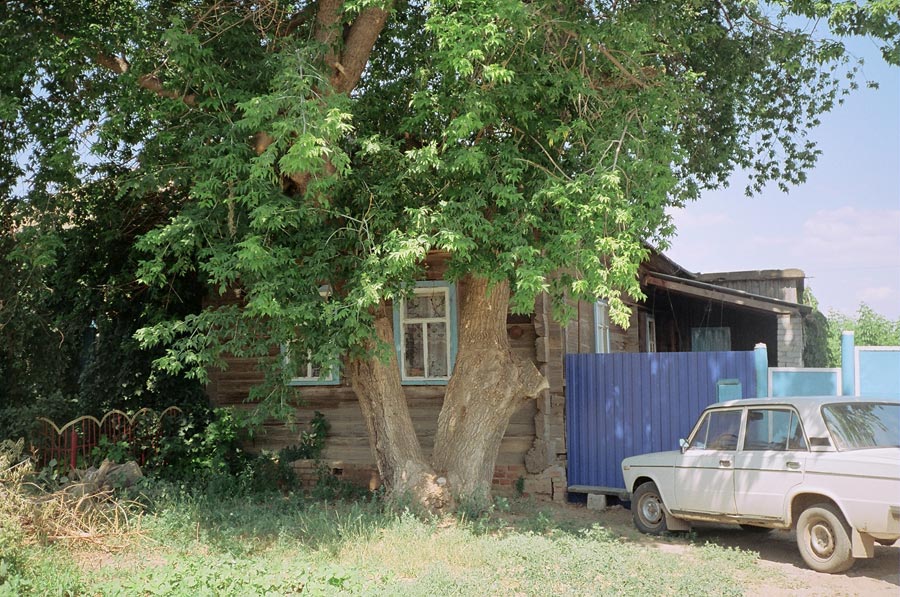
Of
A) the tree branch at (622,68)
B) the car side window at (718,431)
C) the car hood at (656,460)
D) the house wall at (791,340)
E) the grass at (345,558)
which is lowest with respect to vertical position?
the grass at (345,558)

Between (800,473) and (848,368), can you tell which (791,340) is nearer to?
(848,368)

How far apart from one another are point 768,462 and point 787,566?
1.07 m

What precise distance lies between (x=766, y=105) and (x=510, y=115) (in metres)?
6.98

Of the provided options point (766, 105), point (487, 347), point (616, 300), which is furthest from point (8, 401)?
point (766, 105)

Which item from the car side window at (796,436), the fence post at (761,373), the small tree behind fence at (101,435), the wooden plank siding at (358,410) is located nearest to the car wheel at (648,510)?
the car side window at (796,436)

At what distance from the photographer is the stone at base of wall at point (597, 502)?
13055mm

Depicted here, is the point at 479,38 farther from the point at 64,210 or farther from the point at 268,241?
the point at 64,210

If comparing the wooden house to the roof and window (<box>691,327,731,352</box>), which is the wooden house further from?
window (<box>691,327,731,352</box>)

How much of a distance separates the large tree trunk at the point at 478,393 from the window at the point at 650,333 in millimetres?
10471

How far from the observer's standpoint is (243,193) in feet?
33.1

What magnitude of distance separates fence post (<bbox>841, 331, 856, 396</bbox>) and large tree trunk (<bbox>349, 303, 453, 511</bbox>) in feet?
18.1

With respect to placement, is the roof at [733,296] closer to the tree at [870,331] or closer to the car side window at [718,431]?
the car side window at [718,431]

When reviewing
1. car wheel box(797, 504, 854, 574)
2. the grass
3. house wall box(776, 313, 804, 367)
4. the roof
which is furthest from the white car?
house wall box(776, 313, 804, 367)

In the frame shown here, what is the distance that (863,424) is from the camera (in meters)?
8.59
